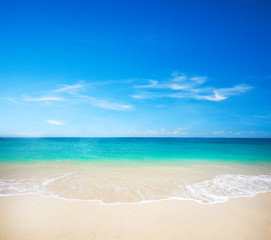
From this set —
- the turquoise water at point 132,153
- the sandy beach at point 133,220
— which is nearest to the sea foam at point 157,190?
the sandy beach at point 133,220

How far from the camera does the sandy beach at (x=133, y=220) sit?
12.6 ft

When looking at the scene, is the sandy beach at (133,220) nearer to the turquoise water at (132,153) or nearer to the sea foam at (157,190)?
the sea foam at (157,190)

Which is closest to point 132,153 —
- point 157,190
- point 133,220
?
point 157,190

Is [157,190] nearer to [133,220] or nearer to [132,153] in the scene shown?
[133,220]

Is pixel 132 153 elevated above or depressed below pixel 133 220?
below

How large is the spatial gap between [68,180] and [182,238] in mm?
6838

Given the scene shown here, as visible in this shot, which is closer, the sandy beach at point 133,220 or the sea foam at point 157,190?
the sandy beach at point 133,220

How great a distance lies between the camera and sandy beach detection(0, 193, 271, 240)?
385 cm

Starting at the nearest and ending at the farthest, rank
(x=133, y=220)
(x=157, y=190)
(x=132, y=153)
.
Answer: (x=133, y=220)
(x=157, y=190)
(x=132, y=153)

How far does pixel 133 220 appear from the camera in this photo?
448cm

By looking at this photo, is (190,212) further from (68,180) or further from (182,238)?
(68,180)

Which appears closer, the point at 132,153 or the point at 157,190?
the point at 157,190

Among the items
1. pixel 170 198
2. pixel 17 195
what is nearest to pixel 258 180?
pixel 170 198

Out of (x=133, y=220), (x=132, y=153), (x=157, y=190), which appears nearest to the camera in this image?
(x=133, y=220)
